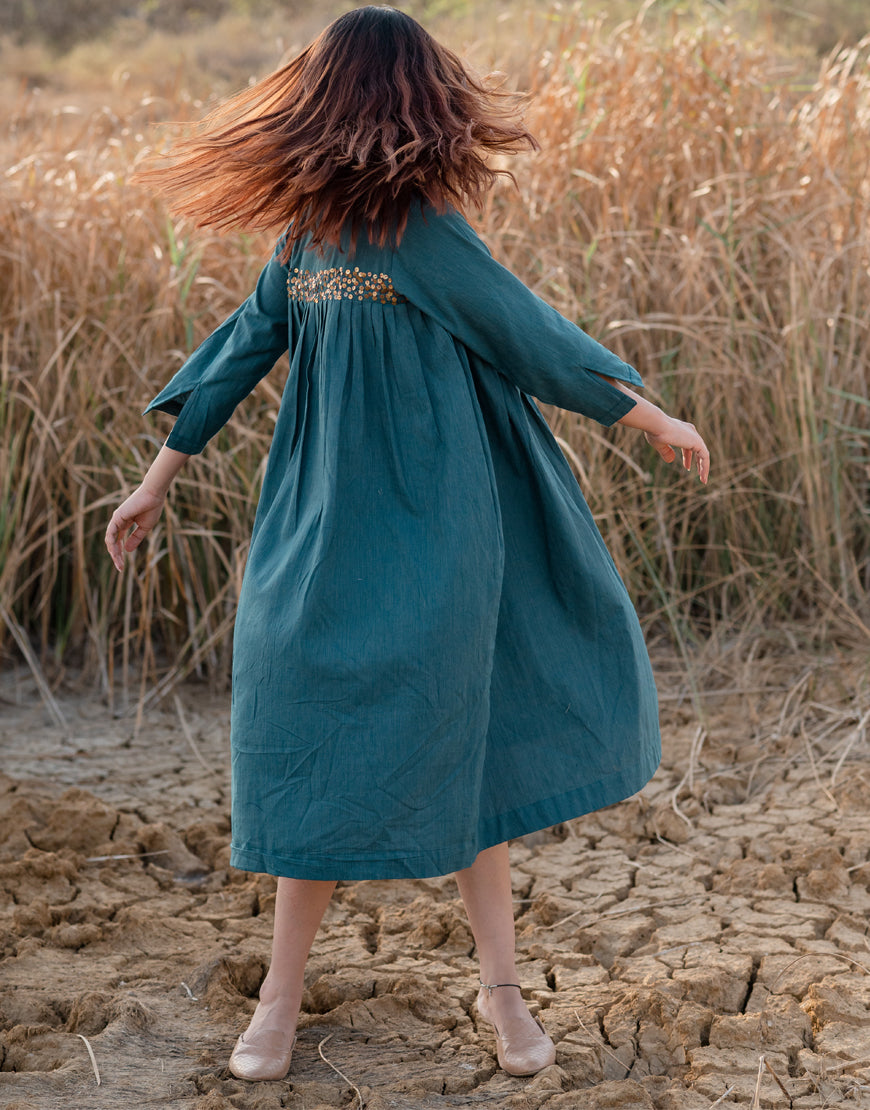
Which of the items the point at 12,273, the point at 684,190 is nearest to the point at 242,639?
the point at 12,273

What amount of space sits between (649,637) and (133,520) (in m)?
1.86

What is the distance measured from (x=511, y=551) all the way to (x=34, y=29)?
53.0ft

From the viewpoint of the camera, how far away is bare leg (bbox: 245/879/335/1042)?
161 centimetres

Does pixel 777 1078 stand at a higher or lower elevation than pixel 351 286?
lower

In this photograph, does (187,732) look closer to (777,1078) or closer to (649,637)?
(649,637)

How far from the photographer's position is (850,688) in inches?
114

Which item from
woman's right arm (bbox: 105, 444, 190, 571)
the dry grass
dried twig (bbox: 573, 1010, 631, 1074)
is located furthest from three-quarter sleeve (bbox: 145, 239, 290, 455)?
the dry grass

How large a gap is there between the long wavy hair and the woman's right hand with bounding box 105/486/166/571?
0.44 metres

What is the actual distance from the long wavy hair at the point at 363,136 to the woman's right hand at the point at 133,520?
0.44 meters

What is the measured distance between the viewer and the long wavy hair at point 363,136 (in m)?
1.47

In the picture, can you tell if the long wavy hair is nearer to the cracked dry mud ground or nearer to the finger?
the finger

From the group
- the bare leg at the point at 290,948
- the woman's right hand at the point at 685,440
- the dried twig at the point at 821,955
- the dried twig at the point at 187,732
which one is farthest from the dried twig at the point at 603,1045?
the dried twig at the point at 187,732

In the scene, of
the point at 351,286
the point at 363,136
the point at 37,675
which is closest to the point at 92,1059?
the point at 351,286

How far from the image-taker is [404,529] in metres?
1.50
